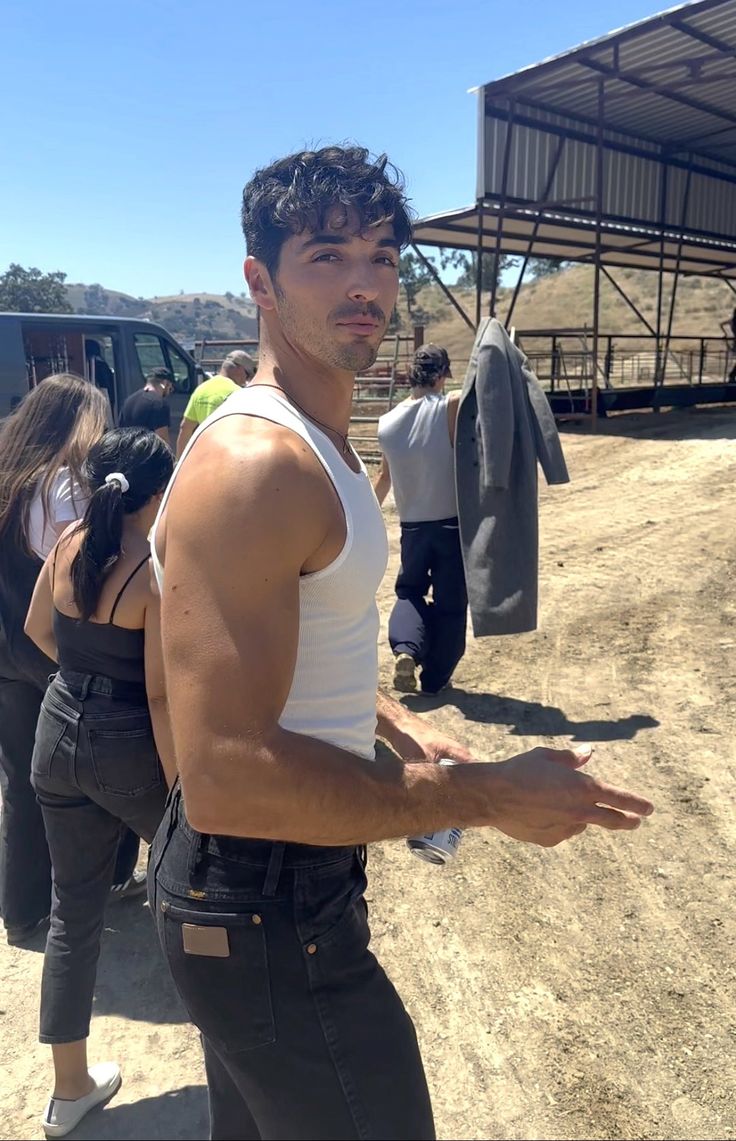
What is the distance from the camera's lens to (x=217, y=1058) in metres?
1.57

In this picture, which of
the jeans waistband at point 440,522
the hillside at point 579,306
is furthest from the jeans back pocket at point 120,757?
the hillside at point 579,306

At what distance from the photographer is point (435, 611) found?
5344 millimetres

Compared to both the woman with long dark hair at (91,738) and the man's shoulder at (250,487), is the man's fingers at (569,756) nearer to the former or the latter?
the man's shoulder at (250,487)

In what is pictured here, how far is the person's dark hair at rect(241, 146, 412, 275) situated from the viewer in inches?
57.4

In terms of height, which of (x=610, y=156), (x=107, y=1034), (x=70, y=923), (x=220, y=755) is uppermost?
(x=610, y=156)

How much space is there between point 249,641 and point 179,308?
149m

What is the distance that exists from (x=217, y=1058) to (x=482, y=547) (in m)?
3.62

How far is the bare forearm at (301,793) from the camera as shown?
3.91 feet

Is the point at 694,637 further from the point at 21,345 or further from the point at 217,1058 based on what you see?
the point at 21,345

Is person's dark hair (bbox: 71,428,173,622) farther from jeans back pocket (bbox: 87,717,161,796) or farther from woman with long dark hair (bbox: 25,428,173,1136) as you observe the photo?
jeans back pocket (bbox: 87,717,161,796)

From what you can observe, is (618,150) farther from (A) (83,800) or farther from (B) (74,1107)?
(B) (74,1107)

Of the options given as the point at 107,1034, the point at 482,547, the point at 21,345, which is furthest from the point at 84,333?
the point at 107,1034

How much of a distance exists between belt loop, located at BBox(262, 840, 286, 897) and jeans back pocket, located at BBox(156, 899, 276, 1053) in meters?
0.04

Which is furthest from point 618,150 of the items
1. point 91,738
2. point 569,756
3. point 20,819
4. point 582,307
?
point 582,307
